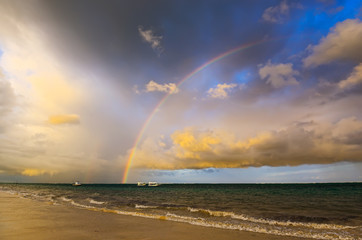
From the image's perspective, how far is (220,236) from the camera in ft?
42.5

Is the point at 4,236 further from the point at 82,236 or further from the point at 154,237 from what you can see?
the point at 154,237

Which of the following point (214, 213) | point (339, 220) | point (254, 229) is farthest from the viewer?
point (214, 213)

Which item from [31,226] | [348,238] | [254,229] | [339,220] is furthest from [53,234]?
[339,220]

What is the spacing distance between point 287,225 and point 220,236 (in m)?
7.44

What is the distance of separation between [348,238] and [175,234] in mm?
10296

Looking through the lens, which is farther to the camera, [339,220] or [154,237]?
[339,220]

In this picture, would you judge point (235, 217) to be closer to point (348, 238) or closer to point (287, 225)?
point (287, 225)

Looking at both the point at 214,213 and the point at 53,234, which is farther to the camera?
the point at 214,213

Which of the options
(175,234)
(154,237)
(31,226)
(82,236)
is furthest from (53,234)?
(175,234)

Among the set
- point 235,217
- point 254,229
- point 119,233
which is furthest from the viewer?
point 235,217

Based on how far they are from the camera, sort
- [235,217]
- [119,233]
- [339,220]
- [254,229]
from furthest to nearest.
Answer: [235,217] < [339,220] < [254,229] < [119,233]

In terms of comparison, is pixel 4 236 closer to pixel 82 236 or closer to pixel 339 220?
pixel 82 236

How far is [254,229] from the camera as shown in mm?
15250

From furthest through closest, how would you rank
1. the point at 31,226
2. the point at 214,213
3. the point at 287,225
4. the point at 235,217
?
1. the point at 214,213
2. the point at 235,217
3. the point at 287,225
4. the point at 31,226
